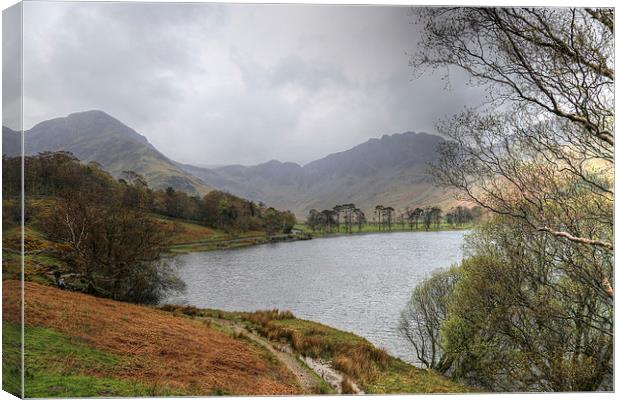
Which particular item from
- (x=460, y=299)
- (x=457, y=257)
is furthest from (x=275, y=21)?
(x=460, y=299)

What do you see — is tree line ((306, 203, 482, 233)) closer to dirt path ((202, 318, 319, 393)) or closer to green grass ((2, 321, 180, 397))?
dirt path ((202, 318, 319, 393))

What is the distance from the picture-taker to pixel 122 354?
3.84m

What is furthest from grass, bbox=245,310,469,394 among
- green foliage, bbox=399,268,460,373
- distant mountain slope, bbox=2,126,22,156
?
distant mountain slope, bbox=2,126,22,156

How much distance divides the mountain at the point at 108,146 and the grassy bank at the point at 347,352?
2.00m

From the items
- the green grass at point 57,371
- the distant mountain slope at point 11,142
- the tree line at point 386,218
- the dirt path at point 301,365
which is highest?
the distant mountain slope at point 11,142

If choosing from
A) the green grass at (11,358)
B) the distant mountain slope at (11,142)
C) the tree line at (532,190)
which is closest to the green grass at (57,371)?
the green grass at (11,358)

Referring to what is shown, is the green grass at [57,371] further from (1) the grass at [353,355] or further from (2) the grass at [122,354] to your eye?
(1) the grass at [353,355]

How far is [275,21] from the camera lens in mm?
4289

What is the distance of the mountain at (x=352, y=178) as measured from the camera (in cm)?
491

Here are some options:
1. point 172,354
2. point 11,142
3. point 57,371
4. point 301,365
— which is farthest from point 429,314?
point 11,142

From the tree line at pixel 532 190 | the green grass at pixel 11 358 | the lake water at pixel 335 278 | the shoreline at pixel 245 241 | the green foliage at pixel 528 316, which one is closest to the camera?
the green grass at pixel 11 358

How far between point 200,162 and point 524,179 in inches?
176

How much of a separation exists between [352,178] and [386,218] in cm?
91

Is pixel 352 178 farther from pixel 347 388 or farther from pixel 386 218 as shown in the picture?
pixel 347 388
